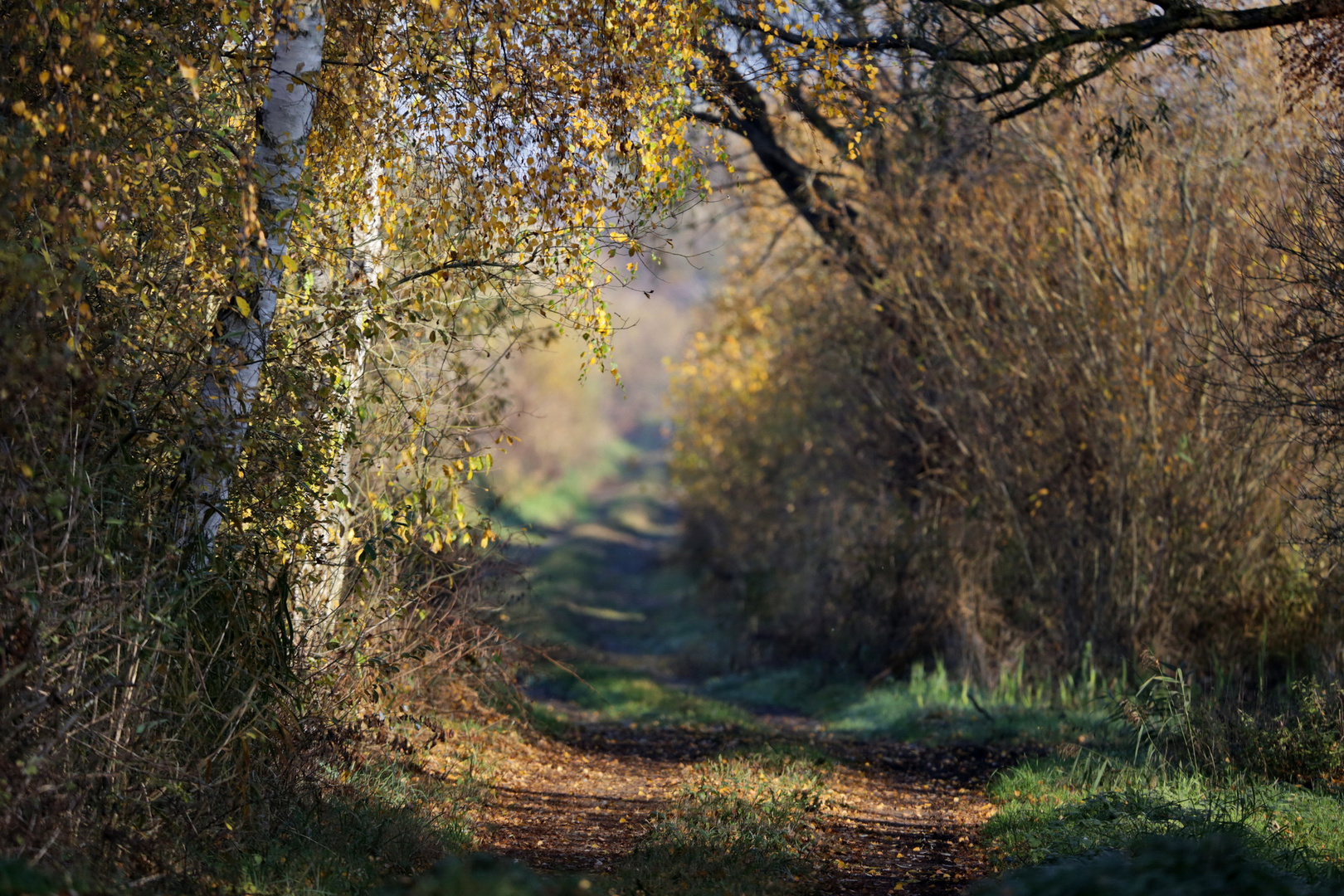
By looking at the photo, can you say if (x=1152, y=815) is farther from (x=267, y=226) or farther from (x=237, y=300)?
(x=267, y=226)

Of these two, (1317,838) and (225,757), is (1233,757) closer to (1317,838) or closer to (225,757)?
(1317,838)

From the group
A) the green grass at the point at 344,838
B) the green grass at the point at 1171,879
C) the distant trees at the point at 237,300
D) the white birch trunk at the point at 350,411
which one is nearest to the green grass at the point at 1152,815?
the green grass at the point at 1171,879

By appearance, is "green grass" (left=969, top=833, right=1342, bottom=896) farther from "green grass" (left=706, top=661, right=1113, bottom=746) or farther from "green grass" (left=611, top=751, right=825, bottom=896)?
"green grass" (left=706, top=661, right=1113, bottom=746)

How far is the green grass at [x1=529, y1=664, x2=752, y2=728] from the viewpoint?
12.2 metres

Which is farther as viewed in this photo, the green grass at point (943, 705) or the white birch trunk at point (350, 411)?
the green grass at point (943, 705)

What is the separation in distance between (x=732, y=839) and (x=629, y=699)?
24.3 feet

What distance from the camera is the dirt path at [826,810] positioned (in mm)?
6238

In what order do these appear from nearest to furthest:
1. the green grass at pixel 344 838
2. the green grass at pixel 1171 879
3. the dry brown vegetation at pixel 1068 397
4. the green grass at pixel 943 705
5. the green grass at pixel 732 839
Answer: the green grass at pixel 1171 879, the green grass at pixel 344 838, the green grass at pixel 732 839, the green grass at pixel 943 705, the dry brown vegetation at pixel 1068 397

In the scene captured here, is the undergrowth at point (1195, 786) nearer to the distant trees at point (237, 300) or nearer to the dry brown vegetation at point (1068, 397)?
the dry brown vegetation at point (1068, 397)

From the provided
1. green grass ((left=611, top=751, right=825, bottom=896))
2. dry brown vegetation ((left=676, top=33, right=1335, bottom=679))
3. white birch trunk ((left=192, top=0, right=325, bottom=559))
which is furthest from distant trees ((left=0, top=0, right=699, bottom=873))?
dry brown vegetation ((left=676, top=33, right=1335, bottom=679))

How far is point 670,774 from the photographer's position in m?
8.71

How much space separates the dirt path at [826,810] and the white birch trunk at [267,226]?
2.67m

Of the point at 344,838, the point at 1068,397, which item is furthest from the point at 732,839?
the point at 1068,397

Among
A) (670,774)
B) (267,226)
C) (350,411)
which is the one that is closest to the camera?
(267,226)
